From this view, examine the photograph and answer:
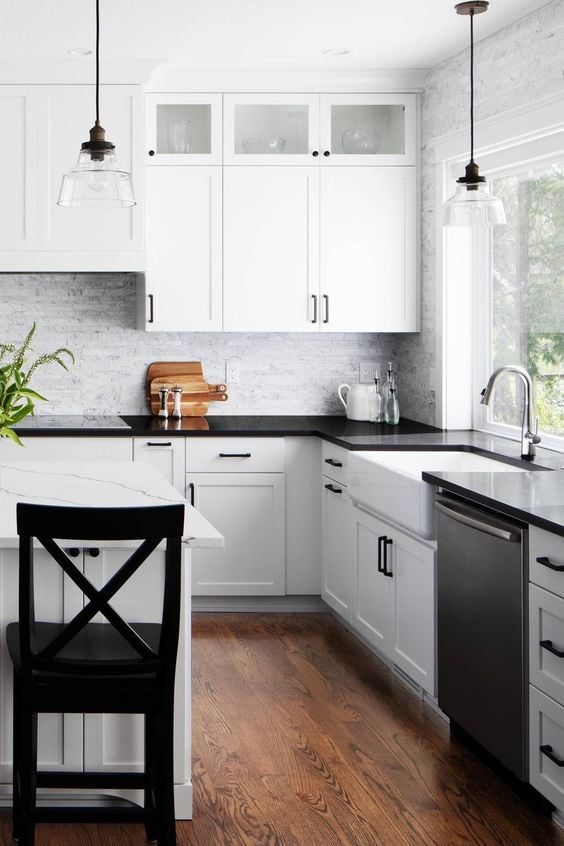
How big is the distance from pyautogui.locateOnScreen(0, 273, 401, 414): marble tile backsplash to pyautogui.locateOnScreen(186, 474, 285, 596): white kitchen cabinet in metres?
0.73

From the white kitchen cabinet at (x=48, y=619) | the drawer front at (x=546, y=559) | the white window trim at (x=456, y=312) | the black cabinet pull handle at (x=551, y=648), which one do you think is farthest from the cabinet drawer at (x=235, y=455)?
the black cabinet pull handle at (x=551, y=648)

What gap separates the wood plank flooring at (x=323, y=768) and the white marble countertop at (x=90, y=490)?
0.81 meters

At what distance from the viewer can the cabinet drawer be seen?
4.64 meters

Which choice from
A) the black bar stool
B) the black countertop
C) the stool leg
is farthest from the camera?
the black countertop

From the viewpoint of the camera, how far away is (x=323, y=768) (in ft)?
9.84

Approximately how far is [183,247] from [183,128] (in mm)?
583

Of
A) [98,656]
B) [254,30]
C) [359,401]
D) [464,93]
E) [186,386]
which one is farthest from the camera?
[186,386]

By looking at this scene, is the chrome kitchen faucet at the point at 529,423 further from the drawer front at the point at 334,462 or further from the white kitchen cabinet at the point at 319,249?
the white kitchen cabinet at the point at 319,249

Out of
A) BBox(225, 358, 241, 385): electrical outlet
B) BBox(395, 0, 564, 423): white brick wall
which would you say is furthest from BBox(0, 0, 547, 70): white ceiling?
BBox(225, 358, 241, 385): electrical outlet

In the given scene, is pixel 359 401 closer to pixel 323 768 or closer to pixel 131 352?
pixel 131 352

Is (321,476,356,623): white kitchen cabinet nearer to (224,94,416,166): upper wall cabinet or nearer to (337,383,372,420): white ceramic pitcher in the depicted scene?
(337,383,372,420): white ceramic pitcher

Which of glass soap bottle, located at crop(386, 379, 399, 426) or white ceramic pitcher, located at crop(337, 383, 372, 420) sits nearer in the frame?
glass soap bottle, located at crop(386, 379, 399, 426)

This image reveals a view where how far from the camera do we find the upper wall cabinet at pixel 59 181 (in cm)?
464

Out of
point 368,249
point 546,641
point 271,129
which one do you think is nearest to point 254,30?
point 271,129
